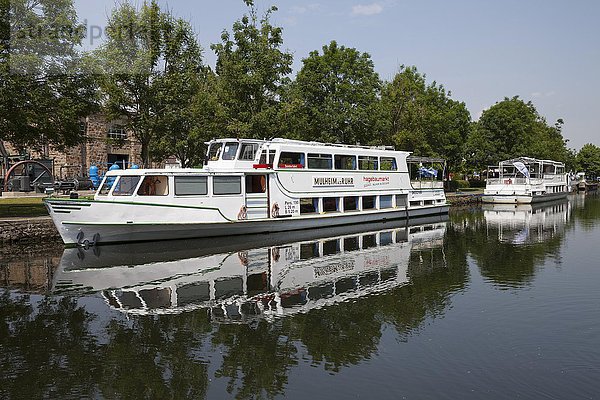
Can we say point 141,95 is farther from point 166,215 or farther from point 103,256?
point 103,256

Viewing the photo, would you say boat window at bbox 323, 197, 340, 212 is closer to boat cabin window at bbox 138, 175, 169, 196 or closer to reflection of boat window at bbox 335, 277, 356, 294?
boat cabin window at bbox 138, 175, 169, 196

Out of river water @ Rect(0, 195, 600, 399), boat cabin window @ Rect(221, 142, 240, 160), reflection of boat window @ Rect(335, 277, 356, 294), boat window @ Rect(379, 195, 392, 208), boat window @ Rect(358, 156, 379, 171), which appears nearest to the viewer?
river water @ Rect(0, 195, 600, 399)

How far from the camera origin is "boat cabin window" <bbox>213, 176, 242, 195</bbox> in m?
22.0

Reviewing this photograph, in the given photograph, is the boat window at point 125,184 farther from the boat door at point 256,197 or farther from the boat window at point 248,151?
the boat window at point 248,151

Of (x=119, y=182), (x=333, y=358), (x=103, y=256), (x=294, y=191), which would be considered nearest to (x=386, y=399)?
(x=333, y=358)

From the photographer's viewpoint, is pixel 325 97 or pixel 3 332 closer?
pixel 3 332

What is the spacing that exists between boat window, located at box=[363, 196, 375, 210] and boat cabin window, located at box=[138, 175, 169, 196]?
1272 centimetres

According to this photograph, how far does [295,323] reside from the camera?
1095 cm

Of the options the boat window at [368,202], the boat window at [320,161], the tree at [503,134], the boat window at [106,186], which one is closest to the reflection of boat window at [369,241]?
the boat window at [368,202]

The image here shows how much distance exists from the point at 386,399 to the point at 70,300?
8796 mm

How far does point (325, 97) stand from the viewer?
39844 millimetres

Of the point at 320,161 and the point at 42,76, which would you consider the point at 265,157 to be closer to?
the point at 320,161

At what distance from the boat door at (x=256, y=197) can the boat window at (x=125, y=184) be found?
5.08m

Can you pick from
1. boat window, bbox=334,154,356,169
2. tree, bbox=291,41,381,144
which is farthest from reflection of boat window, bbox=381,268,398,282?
tree, bbox=291,41,381,144
